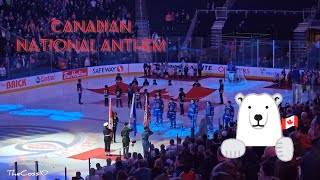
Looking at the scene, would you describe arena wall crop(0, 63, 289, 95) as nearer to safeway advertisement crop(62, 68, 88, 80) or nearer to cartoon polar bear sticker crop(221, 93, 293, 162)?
safeway advertisement crop(62, 68, 88, 80)

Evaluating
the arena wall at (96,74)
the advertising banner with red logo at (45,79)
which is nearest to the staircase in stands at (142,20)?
the arena wall at (96,74)

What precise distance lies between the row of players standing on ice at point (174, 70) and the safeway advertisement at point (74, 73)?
3786mm

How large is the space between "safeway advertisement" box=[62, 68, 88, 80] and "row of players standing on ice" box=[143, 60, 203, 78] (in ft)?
12.4

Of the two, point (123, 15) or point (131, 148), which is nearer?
point (131, 148)

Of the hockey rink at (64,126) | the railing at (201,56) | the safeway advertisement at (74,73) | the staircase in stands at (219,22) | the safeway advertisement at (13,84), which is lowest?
the hockey rink at (64,126)

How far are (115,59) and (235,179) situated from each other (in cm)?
3005

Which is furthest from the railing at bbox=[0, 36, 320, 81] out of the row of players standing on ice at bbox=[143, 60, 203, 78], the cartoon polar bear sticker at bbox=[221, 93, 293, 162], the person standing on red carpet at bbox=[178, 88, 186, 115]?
the cartoon polar bear sticker at bbox=[221, 93, 293, 162]

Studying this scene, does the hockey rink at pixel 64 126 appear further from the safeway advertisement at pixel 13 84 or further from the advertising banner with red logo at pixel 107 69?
the advertising banner with red logo at pixel 107 69

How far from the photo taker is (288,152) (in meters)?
7.06

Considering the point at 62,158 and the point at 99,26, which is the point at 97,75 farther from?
the point at 62,158

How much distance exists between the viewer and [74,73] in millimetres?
33750

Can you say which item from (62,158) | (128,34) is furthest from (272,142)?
(128,34)

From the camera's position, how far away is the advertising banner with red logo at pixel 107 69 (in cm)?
3541

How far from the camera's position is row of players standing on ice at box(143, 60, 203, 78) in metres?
35.6
